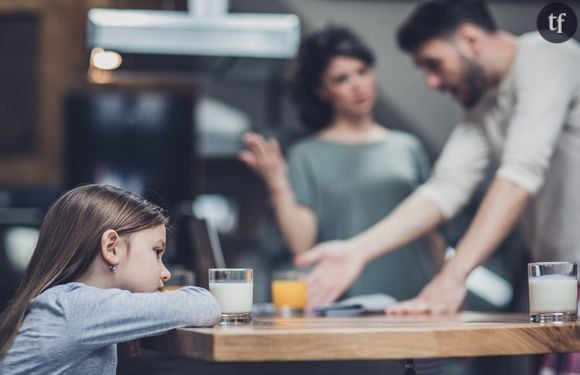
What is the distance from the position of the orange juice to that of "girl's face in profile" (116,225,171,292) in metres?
0.88

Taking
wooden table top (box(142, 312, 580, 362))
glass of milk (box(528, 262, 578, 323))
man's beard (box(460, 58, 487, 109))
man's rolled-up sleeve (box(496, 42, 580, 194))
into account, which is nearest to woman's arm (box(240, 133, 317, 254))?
man's beard (box(460, 58, 487, 109))

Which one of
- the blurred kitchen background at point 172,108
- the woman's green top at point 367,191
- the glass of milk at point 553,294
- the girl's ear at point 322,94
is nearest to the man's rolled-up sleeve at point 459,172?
the woman's green top at point 367,191

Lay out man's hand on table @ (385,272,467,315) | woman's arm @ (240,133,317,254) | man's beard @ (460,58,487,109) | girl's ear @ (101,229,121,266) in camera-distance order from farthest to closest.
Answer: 1. woman's arm @ (240,133,317,254)
2. man's beard @ (460,58,487,109)
3. man's hand on table @ (385,272,467,315)
4. girl's ear @ (101,229,121,266)

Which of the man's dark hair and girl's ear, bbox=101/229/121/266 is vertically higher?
the man's dark hair

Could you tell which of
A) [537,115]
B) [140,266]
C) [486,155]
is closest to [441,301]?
[537,115]

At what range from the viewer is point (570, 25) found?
7.72ft

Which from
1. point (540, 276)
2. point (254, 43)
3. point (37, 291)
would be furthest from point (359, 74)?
point (37, 291)

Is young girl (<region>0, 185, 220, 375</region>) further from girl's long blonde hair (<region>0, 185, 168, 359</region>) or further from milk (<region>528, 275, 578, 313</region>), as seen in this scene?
milk (<region>528, 275, 578, 313</region>)

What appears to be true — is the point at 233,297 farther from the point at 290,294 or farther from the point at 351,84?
the point at 351,84

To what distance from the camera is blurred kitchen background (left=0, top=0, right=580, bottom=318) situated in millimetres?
4605

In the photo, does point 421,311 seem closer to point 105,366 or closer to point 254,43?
point 105,366

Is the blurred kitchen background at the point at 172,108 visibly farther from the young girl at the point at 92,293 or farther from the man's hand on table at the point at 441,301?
the young girl at the point at 92,293

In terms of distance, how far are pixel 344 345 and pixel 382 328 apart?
0.09m

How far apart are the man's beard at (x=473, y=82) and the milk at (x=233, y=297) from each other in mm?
1192
